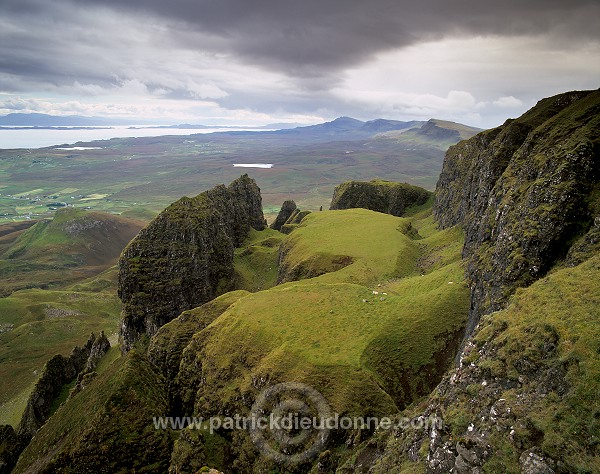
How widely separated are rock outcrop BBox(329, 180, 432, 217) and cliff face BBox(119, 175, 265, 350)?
69.0 metres

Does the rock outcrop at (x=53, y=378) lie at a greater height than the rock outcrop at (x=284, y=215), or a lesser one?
lesser

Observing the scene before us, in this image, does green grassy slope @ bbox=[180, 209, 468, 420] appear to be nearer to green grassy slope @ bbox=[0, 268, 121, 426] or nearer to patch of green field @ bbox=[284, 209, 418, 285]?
patch of green field @ bbox=[284, 209, 418, 285]

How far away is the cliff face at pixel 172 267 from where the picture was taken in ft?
229

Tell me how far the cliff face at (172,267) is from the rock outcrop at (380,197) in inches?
2715

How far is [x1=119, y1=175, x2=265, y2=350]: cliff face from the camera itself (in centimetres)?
6969

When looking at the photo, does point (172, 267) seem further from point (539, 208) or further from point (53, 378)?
point (539, 208)

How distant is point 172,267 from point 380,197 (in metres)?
95.6

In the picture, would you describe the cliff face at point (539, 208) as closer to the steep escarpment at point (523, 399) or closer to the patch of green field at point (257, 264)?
the steep escarpment at point (523, 399)

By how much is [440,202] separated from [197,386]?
89.5 meters

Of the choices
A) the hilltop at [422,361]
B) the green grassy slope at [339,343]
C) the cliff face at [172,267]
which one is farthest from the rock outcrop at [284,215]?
the green grassy slope at [339,343]

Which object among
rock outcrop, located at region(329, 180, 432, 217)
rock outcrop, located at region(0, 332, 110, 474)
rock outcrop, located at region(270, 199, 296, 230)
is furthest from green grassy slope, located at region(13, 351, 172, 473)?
rock outcrop, located at region(270, 199, 296, 230)

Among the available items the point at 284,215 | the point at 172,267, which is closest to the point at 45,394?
the point at 172,267

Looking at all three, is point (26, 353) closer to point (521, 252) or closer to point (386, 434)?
point (386, 434)

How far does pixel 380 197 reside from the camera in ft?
476
